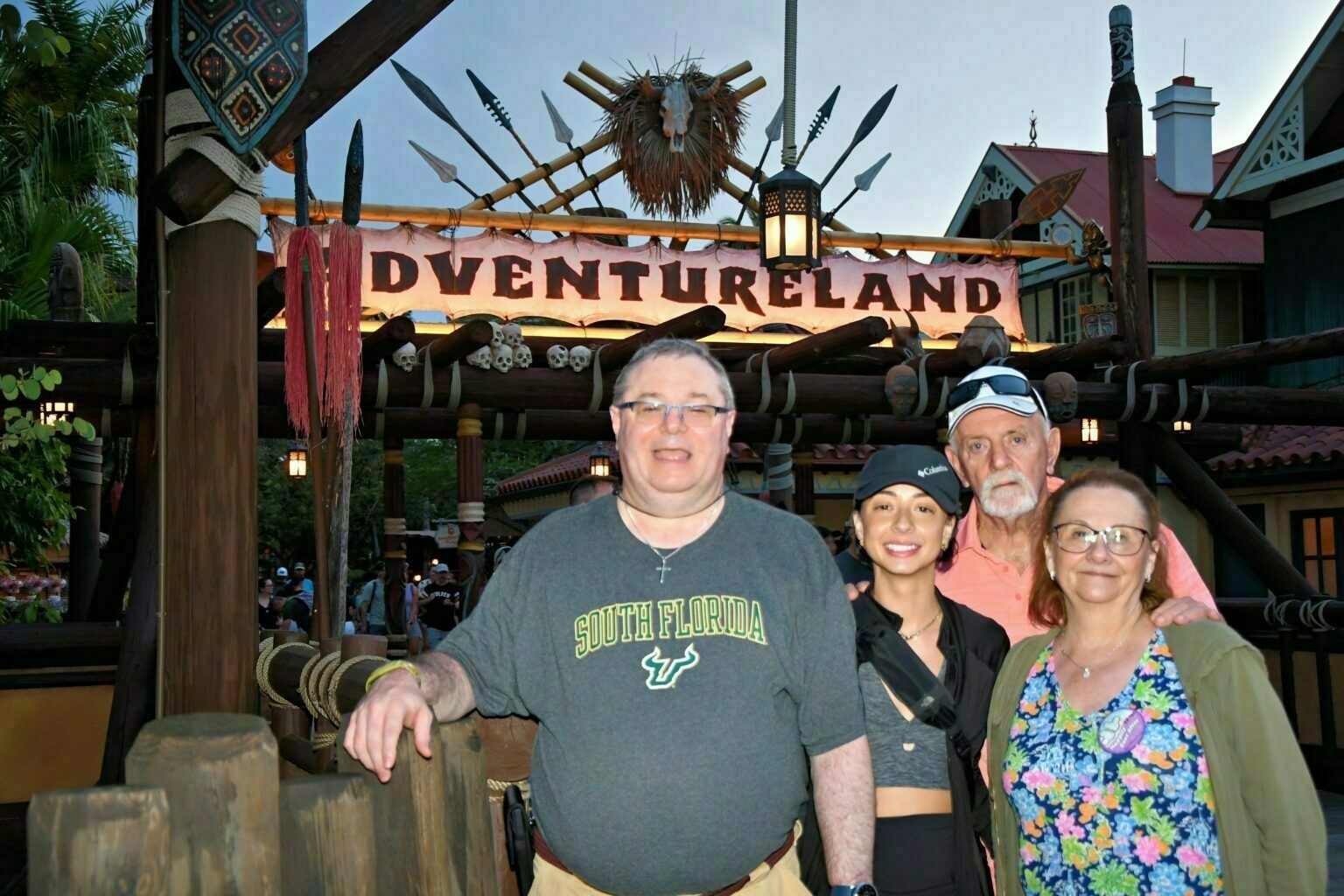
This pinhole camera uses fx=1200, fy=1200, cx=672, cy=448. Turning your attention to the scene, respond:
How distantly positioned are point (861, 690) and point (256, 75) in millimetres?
2582

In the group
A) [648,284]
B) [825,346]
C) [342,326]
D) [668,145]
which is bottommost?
[342,326]

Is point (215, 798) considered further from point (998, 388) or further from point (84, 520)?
point (84, 520)

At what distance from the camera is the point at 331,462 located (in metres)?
4.50

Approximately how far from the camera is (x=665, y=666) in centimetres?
230

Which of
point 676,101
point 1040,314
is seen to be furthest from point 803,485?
point 1040,314

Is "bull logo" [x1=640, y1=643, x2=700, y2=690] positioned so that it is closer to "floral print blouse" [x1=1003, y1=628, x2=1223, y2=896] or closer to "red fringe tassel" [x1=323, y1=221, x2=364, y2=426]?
"floral print blouse" [x1=1003, y1=628, x2=1223, y2=896]

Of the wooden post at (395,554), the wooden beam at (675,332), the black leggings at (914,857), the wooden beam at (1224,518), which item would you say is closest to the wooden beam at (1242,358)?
the wooden beam at (1224,518)

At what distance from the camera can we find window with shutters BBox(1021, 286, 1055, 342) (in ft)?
67.7

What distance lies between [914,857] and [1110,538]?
0.83 metres

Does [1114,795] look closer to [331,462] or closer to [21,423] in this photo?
→ [331,462]

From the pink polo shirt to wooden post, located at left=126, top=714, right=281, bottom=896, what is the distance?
6.32ft

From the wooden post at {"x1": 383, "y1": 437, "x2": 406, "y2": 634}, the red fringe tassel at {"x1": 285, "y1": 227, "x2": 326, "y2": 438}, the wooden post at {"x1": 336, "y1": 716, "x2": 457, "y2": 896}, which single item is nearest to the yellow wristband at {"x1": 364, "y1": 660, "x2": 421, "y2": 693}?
the wooden post at {"x1": 336, "y1": 716, "x2": 457, "y2": 896}

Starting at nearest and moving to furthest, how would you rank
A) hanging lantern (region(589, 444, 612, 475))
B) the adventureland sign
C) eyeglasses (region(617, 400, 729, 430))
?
eyeglasses (region(617, 400, 729, 430)) < the adventureland sign < hanging lantern (region(589, 444, 612, 475))

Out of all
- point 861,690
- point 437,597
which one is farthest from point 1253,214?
point 861,690
